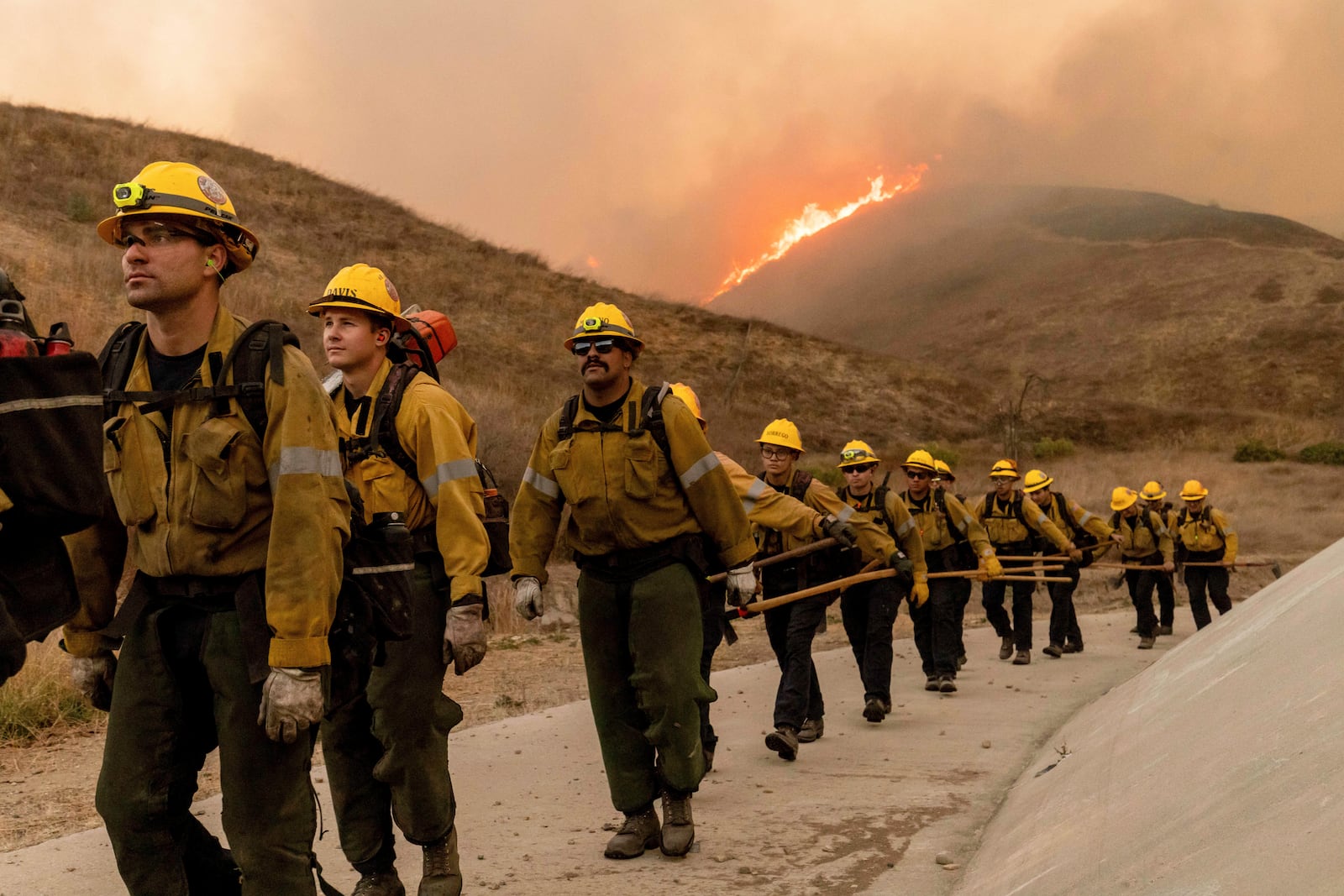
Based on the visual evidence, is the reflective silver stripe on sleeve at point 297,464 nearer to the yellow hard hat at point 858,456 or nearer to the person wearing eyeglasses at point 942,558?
the yellow hard hat at point 858,456

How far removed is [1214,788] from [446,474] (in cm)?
267

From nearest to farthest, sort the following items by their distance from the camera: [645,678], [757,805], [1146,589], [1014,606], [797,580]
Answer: [645,678], [757,805], [797,580], [1014,606], [1146,589]

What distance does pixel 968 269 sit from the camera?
121 metres

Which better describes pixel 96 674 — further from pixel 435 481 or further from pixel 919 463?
pixel 919 463

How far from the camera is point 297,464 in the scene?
3316 millimetres

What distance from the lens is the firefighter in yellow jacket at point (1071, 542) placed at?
546 inches

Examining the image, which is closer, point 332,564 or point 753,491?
point 332,564

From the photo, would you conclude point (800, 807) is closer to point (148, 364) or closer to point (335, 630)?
point (335, 630)

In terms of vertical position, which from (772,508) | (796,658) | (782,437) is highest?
(782,437)

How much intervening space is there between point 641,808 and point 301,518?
118 inches

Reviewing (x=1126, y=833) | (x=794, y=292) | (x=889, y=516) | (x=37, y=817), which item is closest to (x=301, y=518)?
(x=1126, y=833)

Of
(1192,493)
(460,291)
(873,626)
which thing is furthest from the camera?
A: (460,291)

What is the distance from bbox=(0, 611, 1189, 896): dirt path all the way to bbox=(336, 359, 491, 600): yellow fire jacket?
1.53 meters

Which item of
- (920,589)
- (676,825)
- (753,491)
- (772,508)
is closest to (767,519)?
(772,508)
